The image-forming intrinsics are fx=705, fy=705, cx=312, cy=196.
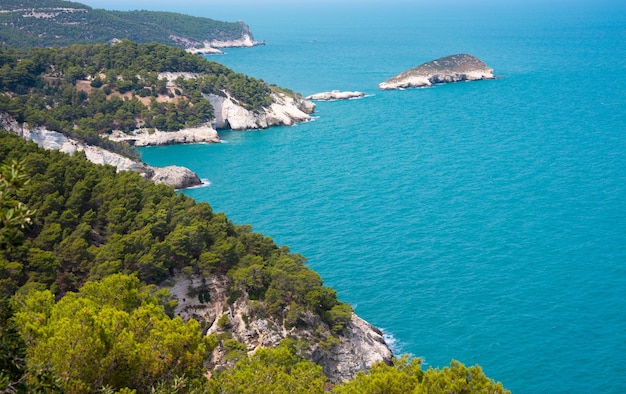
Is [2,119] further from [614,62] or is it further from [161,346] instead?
[614,62]

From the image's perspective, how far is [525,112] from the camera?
10606 cm

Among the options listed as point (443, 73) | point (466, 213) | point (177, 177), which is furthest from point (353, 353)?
point (443, 73)

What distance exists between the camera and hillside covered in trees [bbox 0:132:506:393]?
62.6 ft

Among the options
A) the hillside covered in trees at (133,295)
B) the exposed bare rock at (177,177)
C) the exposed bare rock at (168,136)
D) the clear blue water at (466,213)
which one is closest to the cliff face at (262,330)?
the hillside covered in trees at (133,295)

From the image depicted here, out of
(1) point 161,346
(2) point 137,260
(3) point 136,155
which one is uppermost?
(1) point 161,346

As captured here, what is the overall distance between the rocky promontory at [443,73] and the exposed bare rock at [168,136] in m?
48.4

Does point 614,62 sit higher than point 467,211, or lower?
higher

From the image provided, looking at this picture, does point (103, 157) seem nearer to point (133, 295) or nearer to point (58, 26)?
point (133, 295)

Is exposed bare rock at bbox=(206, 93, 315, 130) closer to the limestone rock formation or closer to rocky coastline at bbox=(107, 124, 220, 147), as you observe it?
the limestone rock formation

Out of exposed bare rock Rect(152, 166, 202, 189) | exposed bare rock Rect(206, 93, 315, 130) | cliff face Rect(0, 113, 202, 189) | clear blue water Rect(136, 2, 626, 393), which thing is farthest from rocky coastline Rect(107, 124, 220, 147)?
exposed bare rock Rect(152, 166, 202, 189)

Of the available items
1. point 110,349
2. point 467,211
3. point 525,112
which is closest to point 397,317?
point 467,211

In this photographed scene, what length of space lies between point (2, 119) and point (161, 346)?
5600 cm

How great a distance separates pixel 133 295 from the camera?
27422 millimetres

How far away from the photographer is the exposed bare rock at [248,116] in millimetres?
101938
